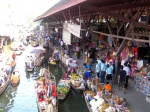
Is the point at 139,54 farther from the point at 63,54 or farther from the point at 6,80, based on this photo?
the point at 63,54

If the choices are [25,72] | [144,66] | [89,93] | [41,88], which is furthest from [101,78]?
[25,72]

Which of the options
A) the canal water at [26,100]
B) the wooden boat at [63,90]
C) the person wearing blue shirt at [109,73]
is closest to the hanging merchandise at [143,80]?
the person wearing blue shirt at [109,73]

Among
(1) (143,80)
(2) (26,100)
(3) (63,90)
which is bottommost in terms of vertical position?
(2) (26,100)

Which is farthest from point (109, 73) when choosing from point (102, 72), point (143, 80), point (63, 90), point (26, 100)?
point (26, 100)

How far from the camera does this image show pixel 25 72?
78.8 ft

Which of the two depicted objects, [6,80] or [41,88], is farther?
[6,80]

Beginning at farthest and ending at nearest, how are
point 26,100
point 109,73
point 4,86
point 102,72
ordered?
point 4,86
point 26,100
point 102,72
point 109,73

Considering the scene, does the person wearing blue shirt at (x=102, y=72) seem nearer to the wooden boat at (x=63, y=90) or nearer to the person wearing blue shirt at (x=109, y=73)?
the person wearing blue shirt at (x=109, y=73)

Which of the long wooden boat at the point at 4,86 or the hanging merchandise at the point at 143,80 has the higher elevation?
the hanging merchandise at the point at 143,80

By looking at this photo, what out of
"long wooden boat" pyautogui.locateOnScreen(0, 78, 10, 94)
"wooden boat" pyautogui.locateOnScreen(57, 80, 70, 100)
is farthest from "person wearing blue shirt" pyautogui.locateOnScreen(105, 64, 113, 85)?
"long wooden boat" pyautogui.locateOnScreen(0, 78, 10, 94)

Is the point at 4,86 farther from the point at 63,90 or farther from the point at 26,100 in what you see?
the point at 63,90

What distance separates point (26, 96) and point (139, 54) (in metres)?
7.71

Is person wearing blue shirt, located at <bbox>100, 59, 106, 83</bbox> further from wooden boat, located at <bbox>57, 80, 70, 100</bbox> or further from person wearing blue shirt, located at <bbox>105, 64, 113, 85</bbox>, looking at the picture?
wooden boat, located at <bbox>57, 80, 70, 100</bbox>

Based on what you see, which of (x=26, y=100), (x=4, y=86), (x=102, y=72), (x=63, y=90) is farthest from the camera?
(x=4, y=86)
